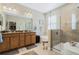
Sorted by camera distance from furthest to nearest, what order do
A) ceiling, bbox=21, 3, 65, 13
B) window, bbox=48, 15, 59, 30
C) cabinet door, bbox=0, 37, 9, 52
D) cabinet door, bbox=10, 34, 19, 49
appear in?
1. cabinet door, bbox=10, 34, 19, 49
2. cabinet door, bbox=0, 37, 9, 52
3. window, bbox=48, 15, 59, 30
4. ceiling, bbox=21, 3, 65, 13

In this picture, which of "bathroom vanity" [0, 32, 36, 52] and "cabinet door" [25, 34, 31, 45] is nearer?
"bathroom vanity" [0, 32, 36, 52]

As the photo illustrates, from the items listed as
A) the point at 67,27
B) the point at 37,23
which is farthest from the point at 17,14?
the point at 67,27

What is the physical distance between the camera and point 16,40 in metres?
3.38

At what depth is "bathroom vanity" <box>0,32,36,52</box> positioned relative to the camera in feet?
10.3

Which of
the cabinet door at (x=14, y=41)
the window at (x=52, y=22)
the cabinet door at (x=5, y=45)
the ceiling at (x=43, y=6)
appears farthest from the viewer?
the cabinet door at (x=14, y=41)

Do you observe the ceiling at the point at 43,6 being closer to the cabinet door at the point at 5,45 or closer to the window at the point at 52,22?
the window at the point at 52,22

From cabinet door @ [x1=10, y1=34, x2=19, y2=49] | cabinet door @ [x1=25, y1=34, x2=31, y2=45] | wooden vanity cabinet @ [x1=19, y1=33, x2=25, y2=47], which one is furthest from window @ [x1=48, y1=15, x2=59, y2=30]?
cabinet door @ [x1=10, y1=34, x2=19, y2=49]

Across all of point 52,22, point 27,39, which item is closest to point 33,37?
point 27,39

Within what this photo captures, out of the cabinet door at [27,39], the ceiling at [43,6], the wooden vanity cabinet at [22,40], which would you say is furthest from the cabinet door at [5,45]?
the ceiling at [43,6]

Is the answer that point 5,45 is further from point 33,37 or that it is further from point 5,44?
point 33,37

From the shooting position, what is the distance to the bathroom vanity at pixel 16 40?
123 inches

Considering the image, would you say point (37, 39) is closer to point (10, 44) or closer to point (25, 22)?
point (25, 22)

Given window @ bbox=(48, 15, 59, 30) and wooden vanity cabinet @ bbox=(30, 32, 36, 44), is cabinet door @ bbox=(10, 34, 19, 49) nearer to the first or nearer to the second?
wooden vanity cabinet @ bbox=(30, 32, 36, 44)
